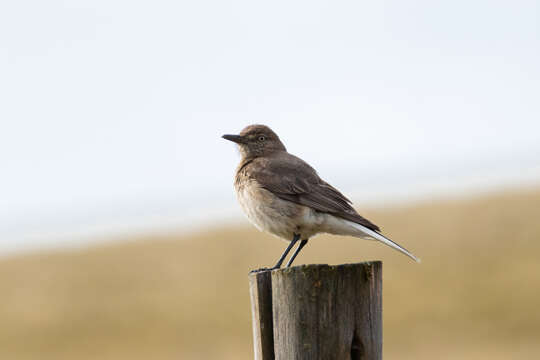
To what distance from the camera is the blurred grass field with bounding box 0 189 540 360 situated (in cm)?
2234

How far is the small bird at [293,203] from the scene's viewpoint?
7.42 m

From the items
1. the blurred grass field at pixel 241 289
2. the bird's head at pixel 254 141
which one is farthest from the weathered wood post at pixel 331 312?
the blurred grass field at pixel 241 289

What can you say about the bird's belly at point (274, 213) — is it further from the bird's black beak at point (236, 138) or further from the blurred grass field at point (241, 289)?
→ the blurred grass field at point (241, 289)

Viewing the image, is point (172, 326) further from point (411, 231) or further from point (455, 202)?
point (455, 202)

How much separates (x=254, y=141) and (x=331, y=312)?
472 cm

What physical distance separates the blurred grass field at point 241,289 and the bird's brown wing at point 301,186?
1237cm

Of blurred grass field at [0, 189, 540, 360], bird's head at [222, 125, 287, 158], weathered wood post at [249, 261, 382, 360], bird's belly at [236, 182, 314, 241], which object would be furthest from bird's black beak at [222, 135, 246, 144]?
blurred grass field at [0, 189, 540, 360]

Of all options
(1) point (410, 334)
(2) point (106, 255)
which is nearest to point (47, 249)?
(2) point (106, 255)

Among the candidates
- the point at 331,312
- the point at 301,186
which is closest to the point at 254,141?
the point at 301,186

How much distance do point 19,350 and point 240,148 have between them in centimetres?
1898

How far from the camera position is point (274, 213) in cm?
767

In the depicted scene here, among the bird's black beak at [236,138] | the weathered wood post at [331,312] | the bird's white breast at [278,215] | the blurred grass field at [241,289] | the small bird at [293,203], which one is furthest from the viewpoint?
the blurred grass field at [241,289]

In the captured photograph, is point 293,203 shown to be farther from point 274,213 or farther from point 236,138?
point 236,138

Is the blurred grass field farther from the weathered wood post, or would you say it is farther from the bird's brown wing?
the weathered wood post
